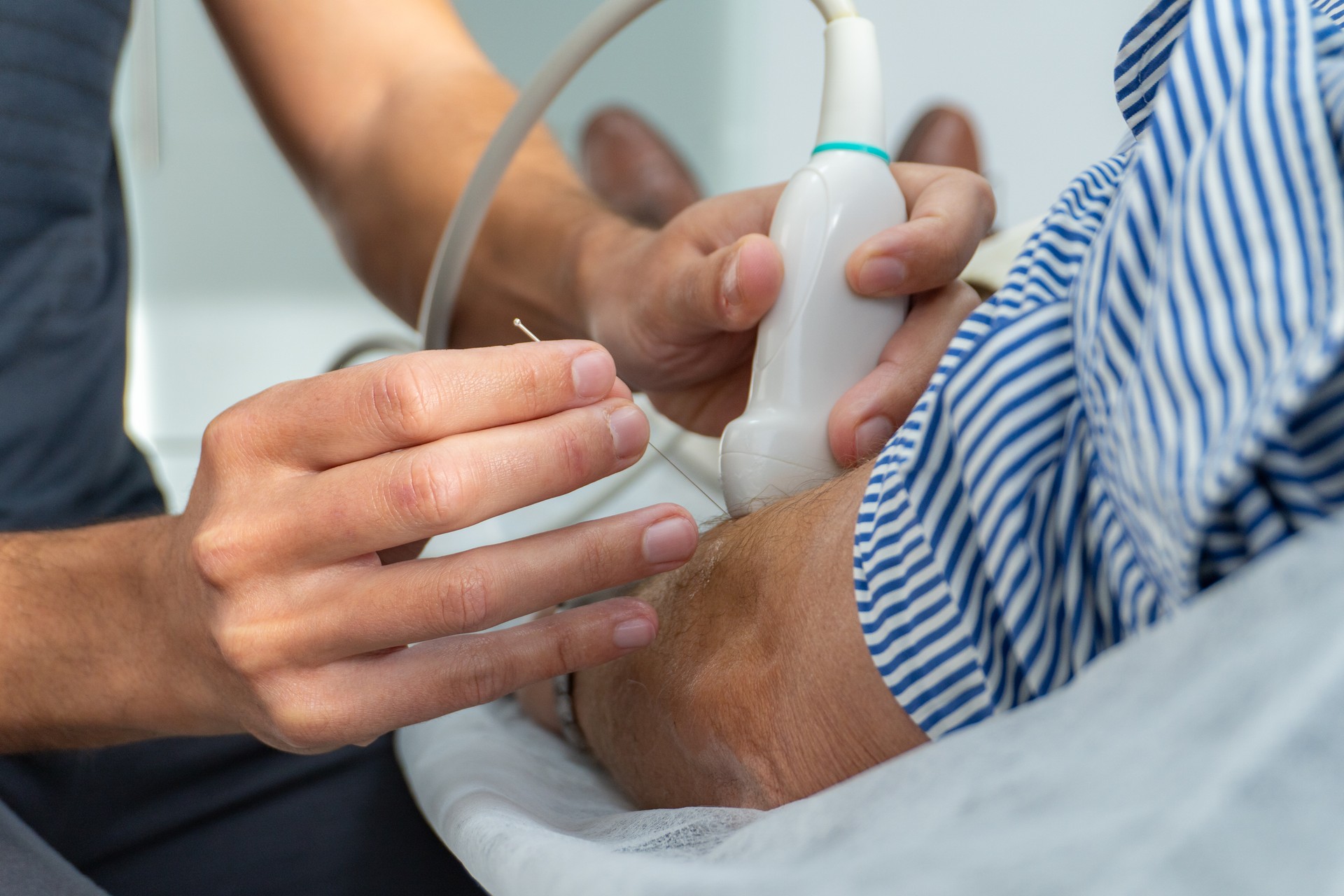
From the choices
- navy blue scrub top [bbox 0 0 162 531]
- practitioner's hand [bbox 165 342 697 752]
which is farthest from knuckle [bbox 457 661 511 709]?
navy blue scrub top [bbox 0 0 162 531]

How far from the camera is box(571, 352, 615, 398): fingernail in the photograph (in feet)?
1.34

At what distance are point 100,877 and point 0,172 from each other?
51cm

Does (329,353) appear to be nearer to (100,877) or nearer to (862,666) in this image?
(100,877)

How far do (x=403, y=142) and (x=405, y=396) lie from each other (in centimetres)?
59

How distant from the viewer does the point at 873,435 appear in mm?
510

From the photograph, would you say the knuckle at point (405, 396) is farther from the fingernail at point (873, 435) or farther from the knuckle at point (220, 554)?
the fingernail at point (873, 435)

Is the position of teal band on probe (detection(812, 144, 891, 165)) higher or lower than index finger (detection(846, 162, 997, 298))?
higher

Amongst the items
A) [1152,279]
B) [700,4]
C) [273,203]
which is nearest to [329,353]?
[273,203]

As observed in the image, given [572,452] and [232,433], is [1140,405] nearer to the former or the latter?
[572,452]

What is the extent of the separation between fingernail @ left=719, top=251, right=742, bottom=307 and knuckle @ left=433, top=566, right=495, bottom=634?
0.70 feet

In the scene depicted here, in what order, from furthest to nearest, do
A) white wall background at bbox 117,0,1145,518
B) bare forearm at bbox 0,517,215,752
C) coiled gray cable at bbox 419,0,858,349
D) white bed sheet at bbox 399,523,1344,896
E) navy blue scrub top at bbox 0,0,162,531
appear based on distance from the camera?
white wall background at bbox 117,0,1145,518 → navy blue scrub top at bbox 0,0,162,531 → coiled gray cable at bbox 419,0,858,349 → bare forearm at bbox 0,517,215,752 → white bed sheet at bbox 399,523,1344,896

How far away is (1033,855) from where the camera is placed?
0.22 m

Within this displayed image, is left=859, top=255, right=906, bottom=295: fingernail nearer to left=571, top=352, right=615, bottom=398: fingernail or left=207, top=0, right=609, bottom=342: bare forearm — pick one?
left=571, top=352, right=615, bottom=398: fingernail

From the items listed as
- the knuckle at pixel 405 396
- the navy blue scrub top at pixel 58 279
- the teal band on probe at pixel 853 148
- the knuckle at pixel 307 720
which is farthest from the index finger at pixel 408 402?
the navy blue scrub top at pixel 58 279
